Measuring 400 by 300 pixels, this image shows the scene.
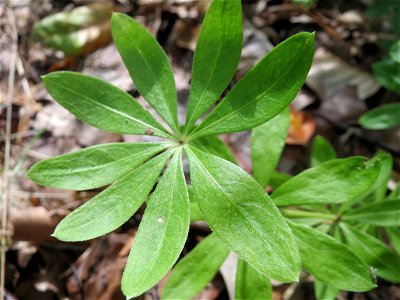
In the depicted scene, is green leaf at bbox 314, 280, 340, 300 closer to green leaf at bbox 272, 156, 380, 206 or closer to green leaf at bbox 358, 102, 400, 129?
green leaf at bbox 272, 156, 380, 206

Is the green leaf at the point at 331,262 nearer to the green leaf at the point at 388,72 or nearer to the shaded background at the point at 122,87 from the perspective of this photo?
the shaded background at the point at 122,87

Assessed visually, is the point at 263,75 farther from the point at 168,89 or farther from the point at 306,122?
the point at 306,122

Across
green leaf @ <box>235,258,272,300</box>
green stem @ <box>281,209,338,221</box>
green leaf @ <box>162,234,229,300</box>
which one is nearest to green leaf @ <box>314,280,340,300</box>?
green stem @ <box>281,209,338,221</box>

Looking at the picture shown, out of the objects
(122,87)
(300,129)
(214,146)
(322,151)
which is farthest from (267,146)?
(122,87)

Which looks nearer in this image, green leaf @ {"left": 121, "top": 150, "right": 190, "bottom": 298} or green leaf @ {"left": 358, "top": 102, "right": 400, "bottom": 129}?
green leaf @ {"left": 121, "top": 150, "right": 190, "bottom": 298}

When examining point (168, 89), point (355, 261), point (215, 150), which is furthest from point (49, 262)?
point (355, 261)

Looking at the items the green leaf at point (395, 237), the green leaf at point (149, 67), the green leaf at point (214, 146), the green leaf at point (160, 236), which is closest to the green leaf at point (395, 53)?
the green leaf at point (395, 237)

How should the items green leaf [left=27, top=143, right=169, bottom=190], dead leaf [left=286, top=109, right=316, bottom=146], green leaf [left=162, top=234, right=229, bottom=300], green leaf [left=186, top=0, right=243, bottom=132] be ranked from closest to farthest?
1. green leaf [left=186, top=0, right=243, bottom=132]
2. green leaf [left=27, top=143, right=169, bottom=190]
3. green leaf [left=162, top=234, right=229, bottom=300]
4. dead leaf [left=286, top=109, right=316, bottom=146]
